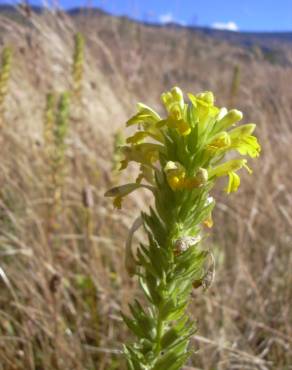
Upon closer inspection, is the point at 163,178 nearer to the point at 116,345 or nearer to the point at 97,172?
the point at 116,345

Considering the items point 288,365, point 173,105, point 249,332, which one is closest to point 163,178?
point 173,105

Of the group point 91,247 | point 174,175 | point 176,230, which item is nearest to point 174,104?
point 174,175

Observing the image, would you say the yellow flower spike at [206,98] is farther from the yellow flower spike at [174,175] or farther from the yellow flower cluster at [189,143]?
the yellow flower spike at [174,175]

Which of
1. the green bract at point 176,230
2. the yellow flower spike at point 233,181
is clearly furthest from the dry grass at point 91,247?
the yellow flower spike at point 233,181

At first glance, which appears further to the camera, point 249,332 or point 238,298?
point 238,298

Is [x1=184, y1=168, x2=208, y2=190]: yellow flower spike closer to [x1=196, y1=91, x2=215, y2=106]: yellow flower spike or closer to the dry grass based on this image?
[x1=196, y1=91, x2=215, y2=106]: yellow flower spike

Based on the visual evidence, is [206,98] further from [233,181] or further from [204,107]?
[233,181]
